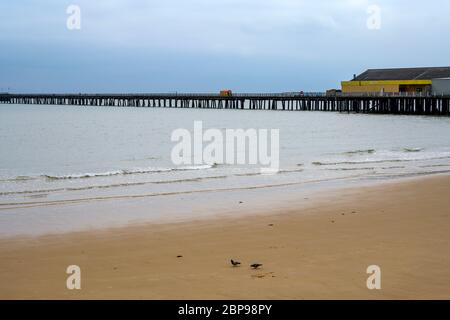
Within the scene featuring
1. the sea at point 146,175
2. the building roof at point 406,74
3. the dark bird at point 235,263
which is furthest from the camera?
the building roof at point 406,74

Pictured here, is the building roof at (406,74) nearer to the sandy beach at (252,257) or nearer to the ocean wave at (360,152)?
the ocean wave at (360,152)

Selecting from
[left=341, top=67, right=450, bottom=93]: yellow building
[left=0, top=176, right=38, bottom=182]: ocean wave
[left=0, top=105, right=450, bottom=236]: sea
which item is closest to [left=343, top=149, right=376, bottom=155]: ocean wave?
[left=0, top=105, right=450, bottom=236]: sea

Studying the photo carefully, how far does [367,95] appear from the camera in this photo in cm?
5853

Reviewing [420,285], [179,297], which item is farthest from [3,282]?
[420,285]

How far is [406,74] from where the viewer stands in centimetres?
5966

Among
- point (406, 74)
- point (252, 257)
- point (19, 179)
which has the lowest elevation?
point (252, 257)

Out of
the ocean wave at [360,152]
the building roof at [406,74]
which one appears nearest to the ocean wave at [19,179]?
the ocean wave at [360,152]

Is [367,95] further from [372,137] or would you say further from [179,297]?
[179,297]

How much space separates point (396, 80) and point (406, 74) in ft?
6.22

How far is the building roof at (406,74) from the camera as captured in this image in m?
56.5

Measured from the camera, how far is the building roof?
A: 56.5 metres

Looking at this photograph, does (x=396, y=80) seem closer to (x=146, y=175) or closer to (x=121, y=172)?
(x=121, y=172)

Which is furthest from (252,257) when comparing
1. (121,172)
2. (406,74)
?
(406,74)
